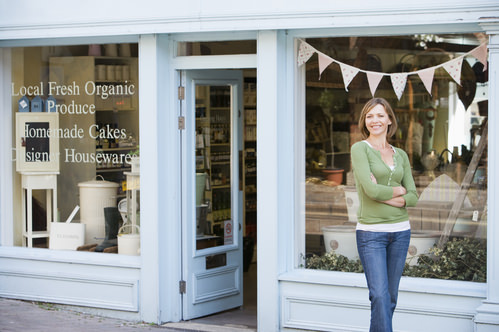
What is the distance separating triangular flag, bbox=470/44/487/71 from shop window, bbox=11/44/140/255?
313 centimetres

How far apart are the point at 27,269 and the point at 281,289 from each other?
277 cm

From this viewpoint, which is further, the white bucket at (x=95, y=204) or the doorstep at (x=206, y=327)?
the white bucket at (x=95, y=204)

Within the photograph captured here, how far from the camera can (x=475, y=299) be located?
627 centimetres

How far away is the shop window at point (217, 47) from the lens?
727 cm

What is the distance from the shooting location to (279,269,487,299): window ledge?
6.34 m

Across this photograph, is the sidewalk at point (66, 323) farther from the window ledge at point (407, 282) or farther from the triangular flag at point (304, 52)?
the triangular flag at point (304, 52)

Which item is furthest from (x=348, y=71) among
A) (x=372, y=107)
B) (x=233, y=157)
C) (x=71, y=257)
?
(x=71, y=257)

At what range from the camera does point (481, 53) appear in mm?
6383

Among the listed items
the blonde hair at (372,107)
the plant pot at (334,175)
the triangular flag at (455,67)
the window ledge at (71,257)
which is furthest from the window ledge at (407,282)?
the triangular flag at (455,67)

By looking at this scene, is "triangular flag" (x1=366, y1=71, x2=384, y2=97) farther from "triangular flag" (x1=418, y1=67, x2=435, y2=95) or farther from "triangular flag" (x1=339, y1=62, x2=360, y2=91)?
"triangular flag" (x1=418, y1=67, x2=435, y2=95)

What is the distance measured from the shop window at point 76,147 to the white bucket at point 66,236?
10 millimetres

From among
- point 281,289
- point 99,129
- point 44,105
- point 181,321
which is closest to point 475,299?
point 281,289

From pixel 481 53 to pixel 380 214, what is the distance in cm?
181

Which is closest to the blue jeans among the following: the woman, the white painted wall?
the woman
